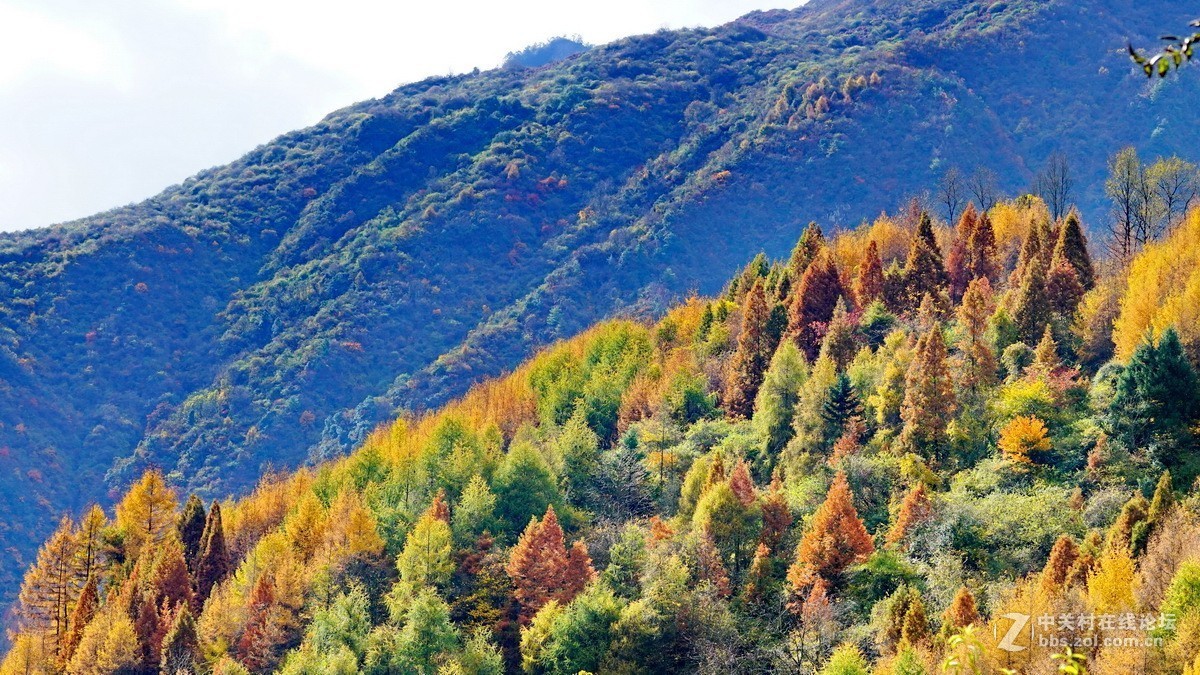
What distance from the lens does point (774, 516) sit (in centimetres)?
7188

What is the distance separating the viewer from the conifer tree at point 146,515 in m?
97.2

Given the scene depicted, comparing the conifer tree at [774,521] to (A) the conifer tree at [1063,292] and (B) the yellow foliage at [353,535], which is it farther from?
(B) the yellow foliage at [353,535]

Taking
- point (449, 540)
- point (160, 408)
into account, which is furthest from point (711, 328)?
point (160, 408)

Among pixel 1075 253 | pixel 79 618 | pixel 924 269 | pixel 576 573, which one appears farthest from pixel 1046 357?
pixel 79 618

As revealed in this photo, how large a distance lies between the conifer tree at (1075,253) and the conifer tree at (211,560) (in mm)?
63790

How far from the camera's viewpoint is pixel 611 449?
332ft

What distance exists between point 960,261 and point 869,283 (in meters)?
7.96

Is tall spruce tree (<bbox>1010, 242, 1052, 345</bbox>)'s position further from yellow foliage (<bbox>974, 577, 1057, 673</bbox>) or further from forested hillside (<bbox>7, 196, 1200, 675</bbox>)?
yellow foliage (<bbox>974, 577, 1057, 673</bbox>)

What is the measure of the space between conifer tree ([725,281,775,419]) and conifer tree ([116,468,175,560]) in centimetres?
4479

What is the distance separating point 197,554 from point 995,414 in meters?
58.5

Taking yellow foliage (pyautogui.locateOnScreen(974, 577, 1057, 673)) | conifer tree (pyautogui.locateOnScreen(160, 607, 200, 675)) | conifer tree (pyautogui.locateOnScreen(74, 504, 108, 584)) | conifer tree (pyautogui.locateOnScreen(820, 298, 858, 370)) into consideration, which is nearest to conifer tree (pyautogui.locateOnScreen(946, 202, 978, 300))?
conifer tree (pyautogui.locateOnScreen(820, 298, 858, 370))

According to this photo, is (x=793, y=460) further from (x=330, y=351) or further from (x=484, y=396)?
(x=330, y=351)

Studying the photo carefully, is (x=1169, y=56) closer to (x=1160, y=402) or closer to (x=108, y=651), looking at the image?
(x=1160, y=402)

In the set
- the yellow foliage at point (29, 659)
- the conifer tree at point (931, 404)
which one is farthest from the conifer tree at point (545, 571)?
the yellow foliage at point (29, 659)
